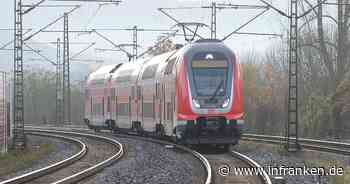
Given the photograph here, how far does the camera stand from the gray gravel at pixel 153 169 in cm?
1592

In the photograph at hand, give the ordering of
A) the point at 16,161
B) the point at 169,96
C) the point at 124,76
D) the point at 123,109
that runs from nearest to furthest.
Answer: the point at 16,161, the point at 169,96, the point at 123,109, the point at 124,76

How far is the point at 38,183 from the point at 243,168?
5343 millimetres

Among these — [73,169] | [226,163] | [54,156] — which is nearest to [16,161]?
[54,156]

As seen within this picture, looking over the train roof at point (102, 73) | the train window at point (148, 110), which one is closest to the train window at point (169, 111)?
the train window at point (148, 110)

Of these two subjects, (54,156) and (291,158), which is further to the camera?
(54,156)

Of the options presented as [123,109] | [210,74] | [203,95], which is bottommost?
[123,109]

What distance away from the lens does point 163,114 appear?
88.8 feet

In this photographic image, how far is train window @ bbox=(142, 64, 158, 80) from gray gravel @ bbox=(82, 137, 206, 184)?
208 inches

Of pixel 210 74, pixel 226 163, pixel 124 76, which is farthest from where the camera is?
pixel 124 76

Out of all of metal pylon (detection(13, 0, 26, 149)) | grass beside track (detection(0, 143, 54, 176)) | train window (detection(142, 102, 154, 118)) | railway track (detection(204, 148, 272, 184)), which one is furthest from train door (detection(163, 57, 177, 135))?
metal pylon (detection(13, 0, 26, 149))

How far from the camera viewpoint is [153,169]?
18375 mm

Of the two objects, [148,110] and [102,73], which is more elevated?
[102,73]

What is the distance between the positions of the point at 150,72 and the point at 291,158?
10.1 m

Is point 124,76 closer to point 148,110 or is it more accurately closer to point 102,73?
point 148,110
